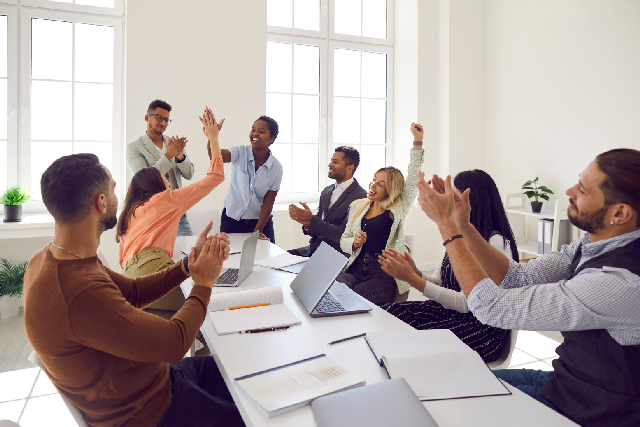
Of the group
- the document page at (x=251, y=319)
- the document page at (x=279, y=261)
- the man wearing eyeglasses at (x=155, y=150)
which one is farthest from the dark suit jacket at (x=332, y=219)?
the document page at (x=251, y=319)

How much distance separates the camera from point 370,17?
533cm

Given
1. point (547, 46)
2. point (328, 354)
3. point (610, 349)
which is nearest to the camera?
point (610, 349)

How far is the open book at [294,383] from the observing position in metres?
1.03

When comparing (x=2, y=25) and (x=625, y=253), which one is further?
(x=2, y=25)

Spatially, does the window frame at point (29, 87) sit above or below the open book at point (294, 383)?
above

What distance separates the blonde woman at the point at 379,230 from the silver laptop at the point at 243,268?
68 cm

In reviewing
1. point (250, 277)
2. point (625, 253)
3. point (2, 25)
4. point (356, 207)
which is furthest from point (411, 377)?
point (2, 25)

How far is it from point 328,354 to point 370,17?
192 inches

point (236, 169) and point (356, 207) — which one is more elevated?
point (236, 169)

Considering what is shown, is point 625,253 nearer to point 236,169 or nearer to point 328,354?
point 328,354

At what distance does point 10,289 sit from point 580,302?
3912mm

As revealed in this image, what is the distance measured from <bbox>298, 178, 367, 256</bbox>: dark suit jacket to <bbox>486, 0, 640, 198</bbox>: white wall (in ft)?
6.91

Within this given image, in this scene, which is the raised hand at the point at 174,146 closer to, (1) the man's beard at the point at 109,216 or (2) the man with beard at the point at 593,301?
(1) the man's beard at the point at 109,216

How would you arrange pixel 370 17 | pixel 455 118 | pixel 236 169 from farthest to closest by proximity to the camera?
1. pixel 370 17
2. pixel 455 118
3. pixel 236 169
